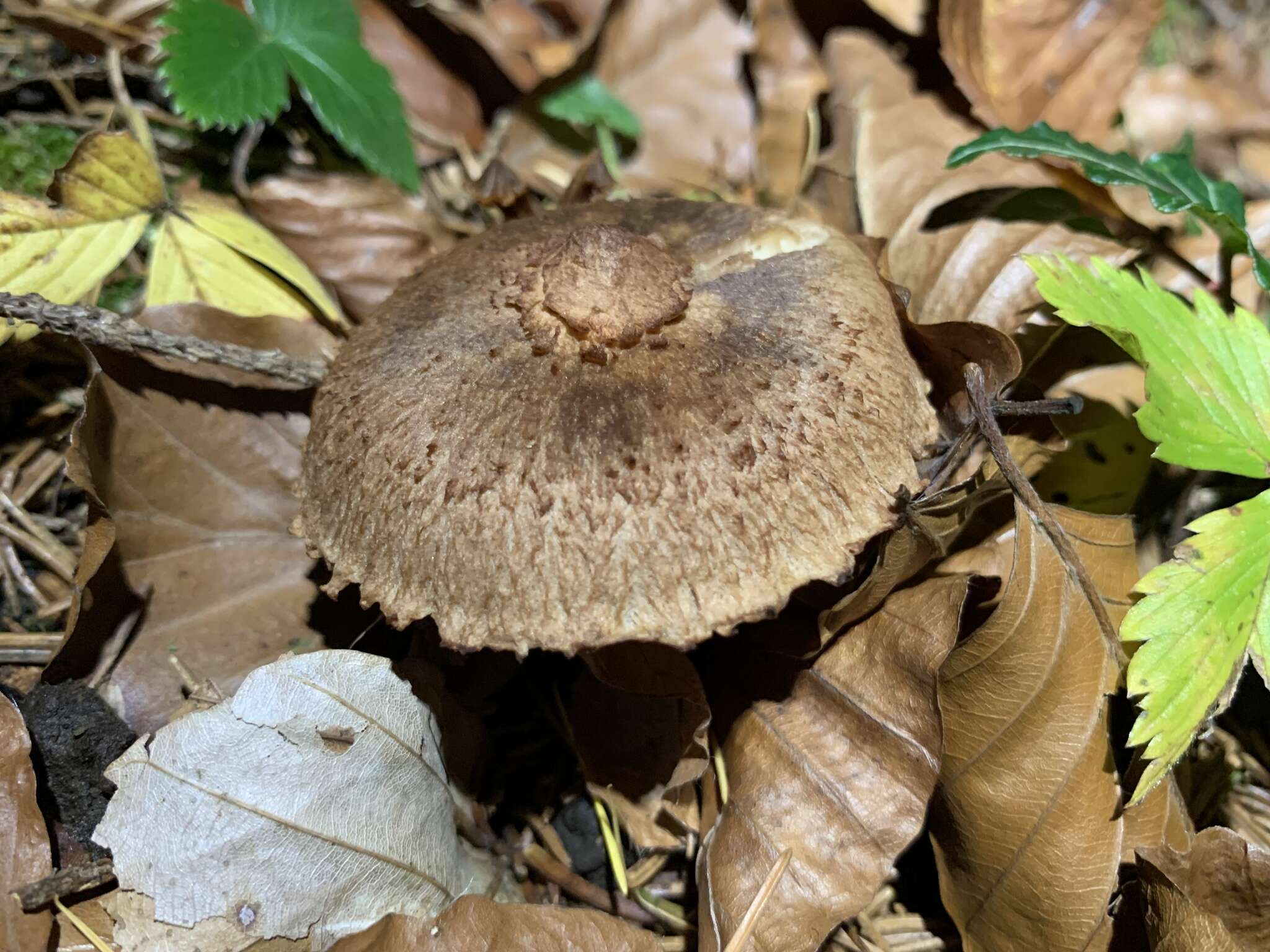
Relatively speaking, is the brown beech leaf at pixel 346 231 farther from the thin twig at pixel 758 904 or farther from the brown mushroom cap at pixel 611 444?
the thin twig at pixel 758 904

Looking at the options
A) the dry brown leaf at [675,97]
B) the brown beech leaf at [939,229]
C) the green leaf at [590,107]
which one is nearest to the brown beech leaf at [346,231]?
the dry brown leaf at [675,97]

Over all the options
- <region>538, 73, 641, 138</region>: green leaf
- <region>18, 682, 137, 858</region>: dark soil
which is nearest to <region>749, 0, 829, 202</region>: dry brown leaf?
<region>538, 73, 641, 138</region>: green leaf

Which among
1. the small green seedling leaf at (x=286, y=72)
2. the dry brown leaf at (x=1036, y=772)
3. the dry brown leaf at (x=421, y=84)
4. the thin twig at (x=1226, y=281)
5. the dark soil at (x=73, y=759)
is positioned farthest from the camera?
the dry brown leaf at (x=421, y=84)

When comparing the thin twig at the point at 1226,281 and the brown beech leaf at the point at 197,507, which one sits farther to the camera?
the thin twig at the point at 1226,281

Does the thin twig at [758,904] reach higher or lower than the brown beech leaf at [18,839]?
higher

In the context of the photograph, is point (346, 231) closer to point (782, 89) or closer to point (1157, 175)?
point (782, 89)

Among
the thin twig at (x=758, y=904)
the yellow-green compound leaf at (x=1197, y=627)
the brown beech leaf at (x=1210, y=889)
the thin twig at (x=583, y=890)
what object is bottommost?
the thin twig at (x=583, y=890)

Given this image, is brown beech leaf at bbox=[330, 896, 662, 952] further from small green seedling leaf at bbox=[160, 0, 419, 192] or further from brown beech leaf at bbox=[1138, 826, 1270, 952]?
small green seedling leaf at bbox=[160, 0, 419, 192]

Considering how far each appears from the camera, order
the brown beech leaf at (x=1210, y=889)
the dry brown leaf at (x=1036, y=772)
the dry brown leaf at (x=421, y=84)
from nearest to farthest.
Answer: the brown beech leaf at (x=1210, y=889) → the dry brown leaf at (x=1036, y=772) → the dry brown leaf at (x=421, y=84)
